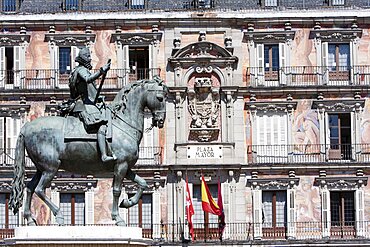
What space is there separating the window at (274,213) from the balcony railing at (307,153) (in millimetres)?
1646

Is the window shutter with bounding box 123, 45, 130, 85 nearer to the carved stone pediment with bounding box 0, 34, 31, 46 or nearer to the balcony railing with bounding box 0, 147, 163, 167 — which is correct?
the balcony railing with bounding box 0, 147, 163, 167

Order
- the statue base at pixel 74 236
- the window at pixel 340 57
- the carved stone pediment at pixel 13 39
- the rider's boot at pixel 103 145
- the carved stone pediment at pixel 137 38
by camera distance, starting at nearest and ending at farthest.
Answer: the statue base at pixel 74 236
the rider's boot at pixel 103 145
the carved stone pediment at pixel 137 38
the carved stone pediment at pixel 13 39
the window at pixel 340 57

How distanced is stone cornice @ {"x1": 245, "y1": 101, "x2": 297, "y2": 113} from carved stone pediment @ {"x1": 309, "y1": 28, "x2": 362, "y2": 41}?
3.50 m

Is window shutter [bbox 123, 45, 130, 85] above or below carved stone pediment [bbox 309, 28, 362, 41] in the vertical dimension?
below

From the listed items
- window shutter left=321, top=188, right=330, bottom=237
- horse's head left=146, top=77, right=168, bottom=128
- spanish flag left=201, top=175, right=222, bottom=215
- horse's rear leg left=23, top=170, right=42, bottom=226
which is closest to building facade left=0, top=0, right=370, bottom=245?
window shutter left=321, top=188, right=330, bottom=237

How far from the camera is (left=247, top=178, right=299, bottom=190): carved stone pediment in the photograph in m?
54.5

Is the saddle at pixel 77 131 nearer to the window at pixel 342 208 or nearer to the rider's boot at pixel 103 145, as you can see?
the rider's boot at pixel 103 145

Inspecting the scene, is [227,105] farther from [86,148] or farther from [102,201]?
[86,148]

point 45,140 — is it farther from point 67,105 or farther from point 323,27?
point 323,27

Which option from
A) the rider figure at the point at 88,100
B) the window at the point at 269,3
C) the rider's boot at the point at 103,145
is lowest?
the rider's boot at the point at 103,145

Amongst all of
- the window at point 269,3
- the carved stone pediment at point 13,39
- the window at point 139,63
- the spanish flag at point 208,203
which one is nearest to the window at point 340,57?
the window at point 269,3

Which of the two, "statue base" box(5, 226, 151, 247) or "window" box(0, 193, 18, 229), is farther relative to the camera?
"window" box(0, 193, 18, 229)

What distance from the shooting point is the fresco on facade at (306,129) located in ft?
181

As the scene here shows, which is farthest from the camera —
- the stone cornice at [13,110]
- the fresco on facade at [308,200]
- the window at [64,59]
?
the window at [64,59]
